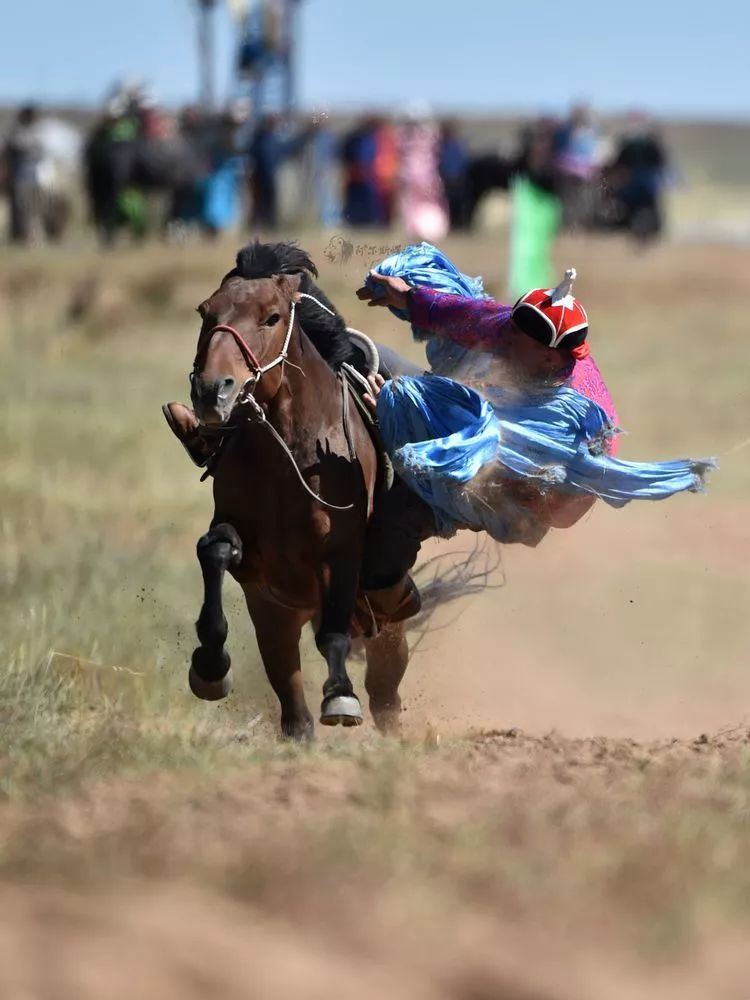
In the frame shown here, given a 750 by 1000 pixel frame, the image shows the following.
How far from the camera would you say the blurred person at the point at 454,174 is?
25156 millimetres

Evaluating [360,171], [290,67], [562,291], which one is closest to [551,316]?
[562,291]

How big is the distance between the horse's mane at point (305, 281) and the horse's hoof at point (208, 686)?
1262 millimetres

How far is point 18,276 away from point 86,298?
80cm

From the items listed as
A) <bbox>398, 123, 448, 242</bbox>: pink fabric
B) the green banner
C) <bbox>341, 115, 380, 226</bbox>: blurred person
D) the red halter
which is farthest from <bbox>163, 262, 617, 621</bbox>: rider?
<bbox>398, 123, 448, 242</bbox>: pink fabric

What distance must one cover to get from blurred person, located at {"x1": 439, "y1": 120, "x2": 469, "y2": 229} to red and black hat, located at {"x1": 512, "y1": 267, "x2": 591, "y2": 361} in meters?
18.5

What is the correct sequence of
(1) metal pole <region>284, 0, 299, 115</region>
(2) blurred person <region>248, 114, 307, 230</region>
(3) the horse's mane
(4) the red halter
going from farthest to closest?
(2) blurred person <region>248, 114, 307, 230</region>, (1) metal pole <region>284, 0, 299, 115</region>, (3) the horse's mane, (4) the red halter

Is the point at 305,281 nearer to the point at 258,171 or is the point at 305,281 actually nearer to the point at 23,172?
the point at 258,171

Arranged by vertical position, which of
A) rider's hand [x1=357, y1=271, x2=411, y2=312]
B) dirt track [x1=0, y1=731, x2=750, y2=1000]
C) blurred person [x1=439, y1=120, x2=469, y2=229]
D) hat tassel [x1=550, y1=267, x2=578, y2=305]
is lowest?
blurred person [x1=439, y1=120, x2=469, y2=229]

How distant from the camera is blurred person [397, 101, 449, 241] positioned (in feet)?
75.3

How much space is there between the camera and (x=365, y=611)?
24.5 feet

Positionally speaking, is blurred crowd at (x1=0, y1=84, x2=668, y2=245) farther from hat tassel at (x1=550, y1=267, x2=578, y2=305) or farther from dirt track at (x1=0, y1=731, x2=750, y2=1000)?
dirt track at (x1=0, y1=731, x2=750, y2=1000)

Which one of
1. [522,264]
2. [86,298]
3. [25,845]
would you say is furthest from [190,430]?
[86,298]

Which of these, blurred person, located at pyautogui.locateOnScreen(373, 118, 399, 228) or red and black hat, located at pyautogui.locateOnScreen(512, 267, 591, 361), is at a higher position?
red and black hat, located at pyautogui.locateOnScreen(512, 267, 591, 361)

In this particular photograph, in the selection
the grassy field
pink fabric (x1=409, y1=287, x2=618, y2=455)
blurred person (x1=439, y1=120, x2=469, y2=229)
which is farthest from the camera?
blurred person (x1=439, y1=120, x2=469, y2=229)
